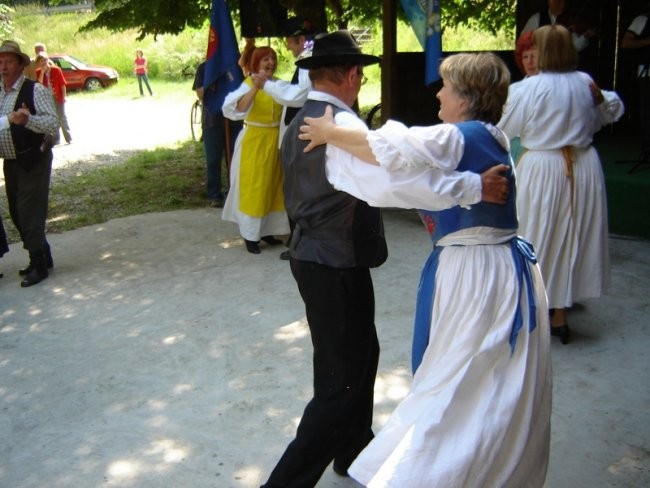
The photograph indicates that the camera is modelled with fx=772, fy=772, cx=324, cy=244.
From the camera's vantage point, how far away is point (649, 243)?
6.43m

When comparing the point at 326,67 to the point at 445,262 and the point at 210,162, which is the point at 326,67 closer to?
the point at 445,262

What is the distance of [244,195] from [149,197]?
294 centimetres

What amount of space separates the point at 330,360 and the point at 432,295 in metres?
0.51

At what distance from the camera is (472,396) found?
2.59 m

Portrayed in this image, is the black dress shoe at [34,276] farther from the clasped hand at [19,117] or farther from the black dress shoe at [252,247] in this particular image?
the black dress shoe at [252,247]

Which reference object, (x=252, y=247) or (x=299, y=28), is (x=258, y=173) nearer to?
(x=252, y=247)

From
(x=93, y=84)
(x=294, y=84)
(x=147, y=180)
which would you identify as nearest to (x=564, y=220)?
(x=294, y=84)

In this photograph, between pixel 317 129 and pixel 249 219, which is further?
pixel 249 219

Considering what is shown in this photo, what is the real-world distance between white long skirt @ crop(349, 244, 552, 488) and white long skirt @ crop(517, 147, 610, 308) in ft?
6.22

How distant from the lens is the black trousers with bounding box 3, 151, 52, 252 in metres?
6.06

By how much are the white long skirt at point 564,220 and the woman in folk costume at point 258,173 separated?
8.76ft

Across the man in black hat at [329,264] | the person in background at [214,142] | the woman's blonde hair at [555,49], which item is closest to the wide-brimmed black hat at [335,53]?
the man in black hat at [329,264]

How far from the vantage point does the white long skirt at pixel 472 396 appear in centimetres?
253

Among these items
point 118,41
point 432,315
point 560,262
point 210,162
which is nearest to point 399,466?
point 432,315
